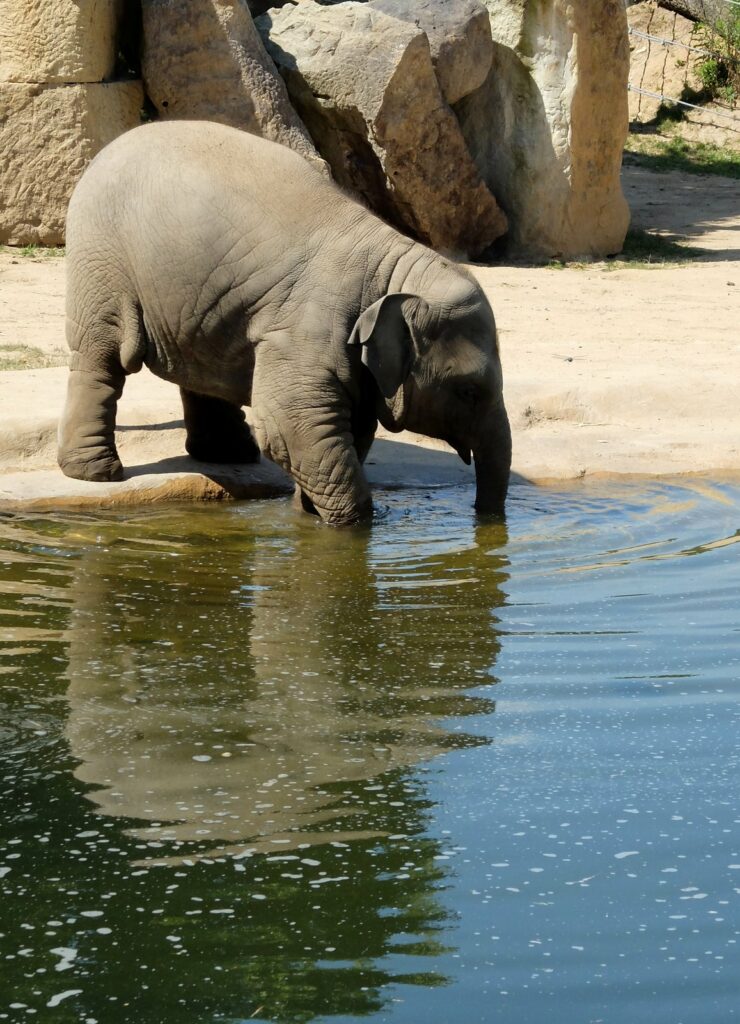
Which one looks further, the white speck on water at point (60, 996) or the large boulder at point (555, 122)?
the large boulder at point (555, 122)

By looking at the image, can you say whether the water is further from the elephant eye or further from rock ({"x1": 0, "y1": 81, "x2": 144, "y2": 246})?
rock ({"x1": 0, "y1": 81, "x2": 144, "y2": 246})

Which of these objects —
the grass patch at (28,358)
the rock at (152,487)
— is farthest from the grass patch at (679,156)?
the rock at (152,487)

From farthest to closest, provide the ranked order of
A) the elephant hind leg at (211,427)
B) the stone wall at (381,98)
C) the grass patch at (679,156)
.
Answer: the grass patch at (679,156) → the stone wall at (381,98) → the elephant hind leg at (211,427)

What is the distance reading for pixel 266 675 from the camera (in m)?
4.80

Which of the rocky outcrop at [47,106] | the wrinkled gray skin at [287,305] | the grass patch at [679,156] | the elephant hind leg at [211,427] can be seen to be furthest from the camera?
the grass patch at [679,156]

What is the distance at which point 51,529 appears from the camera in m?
6.94

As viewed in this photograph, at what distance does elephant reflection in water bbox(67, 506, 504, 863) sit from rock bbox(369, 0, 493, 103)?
8.37 metres

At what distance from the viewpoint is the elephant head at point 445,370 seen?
22.7 ft

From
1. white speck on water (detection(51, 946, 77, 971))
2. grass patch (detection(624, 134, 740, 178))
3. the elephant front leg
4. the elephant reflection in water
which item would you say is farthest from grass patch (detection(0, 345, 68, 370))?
grass patch (detection(624, 134, 740, 178))

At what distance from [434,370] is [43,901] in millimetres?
4251

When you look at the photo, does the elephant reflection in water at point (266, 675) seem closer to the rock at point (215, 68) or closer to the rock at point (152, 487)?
the rock at point (152, 487)

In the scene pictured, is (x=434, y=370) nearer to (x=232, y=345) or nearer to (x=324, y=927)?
(x=232, y=345)

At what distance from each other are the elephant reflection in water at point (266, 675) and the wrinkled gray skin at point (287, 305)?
48 centimetres

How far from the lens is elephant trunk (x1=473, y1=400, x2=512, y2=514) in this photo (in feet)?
23.7
